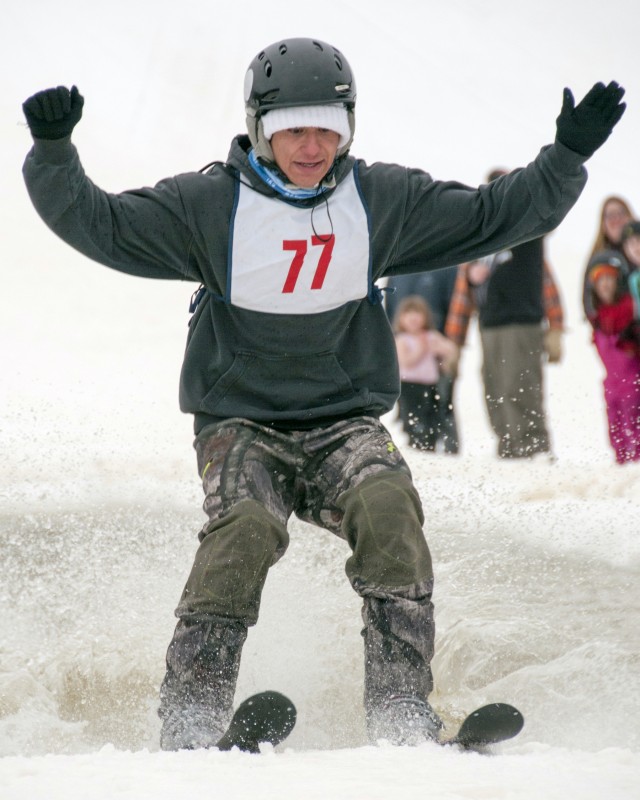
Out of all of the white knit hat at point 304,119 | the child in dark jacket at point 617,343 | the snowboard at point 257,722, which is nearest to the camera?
the snowboard at point 257,722

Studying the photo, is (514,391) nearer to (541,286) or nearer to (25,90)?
(541,286)

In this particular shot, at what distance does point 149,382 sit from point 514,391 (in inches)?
283

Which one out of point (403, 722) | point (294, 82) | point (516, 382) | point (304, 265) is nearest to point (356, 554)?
point (403, 722)

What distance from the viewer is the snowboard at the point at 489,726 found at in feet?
8.50

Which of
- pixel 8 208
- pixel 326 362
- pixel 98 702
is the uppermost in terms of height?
pixel 8 208

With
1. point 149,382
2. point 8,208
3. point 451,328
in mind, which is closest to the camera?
point 451,328

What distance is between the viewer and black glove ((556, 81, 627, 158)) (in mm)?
3209

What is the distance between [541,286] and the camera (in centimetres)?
738

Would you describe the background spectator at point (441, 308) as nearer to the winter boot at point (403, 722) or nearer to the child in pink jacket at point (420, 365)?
the child in pink jacket at point (420, 365)

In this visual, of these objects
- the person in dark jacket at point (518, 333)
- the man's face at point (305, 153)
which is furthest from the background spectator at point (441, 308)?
the man's face at point (305, 153)

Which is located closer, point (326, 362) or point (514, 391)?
point (326, 362)

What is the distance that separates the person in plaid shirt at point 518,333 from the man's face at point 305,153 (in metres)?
4.21

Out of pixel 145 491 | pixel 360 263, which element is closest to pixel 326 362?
pixel 360 263

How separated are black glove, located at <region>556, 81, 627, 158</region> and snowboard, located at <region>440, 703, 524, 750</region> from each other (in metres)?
1.63
